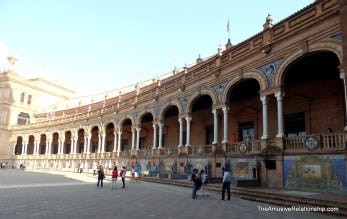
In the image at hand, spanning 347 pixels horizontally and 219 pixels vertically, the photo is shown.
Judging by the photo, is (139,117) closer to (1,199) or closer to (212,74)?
(212,74)

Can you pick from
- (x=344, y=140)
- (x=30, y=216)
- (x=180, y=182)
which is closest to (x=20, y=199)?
(x=30, y=216)

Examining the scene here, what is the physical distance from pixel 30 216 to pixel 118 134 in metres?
26.8

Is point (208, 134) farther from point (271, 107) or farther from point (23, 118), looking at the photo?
point (23, 118)

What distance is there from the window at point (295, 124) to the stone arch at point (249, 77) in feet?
13.5

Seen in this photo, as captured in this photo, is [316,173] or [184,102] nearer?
[316,173]

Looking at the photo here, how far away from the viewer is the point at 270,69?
Result: 16.1 meters

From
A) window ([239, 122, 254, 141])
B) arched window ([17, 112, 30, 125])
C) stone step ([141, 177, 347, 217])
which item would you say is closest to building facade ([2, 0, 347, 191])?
window ([239, 122, 254, 141])

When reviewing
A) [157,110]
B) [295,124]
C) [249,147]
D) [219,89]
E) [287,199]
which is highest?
[219,89]

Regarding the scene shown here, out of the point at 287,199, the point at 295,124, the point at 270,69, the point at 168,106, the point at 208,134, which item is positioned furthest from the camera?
the point at 208,134

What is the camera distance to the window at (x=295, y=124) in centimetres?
1862

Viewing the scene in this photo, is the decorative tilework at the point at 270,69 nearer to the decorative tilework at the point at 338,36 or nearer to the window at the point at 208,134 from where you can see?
the decorative tilework at the point at 338,36

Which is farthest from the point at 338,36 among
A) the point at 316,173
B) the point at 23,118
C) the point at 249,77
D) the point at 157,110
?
the point at 23,118

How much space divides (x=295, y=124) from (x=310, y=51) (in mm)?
6647

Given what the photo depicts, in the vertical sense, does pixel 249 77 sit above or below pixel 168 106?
above
